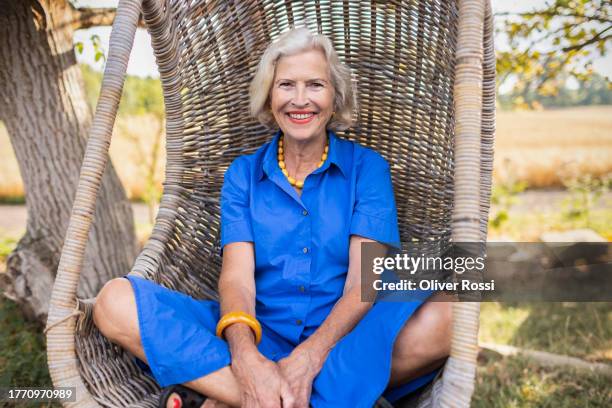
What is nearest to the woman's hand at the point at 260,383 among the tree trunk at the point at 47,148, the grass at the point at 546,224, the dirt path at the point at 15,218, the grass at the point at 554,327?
the tree trunk at the point at 47,148

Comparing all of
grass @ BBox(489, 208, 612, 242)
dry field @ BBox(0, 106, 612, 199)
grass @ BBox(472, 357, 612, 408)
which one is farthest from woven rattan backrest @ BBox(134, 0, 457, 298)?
dry field @ BBox(0, 106, 612, 199)

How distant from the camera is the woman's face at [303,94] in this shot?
199 centimetres

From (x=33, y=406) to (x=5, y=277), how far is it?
93cm

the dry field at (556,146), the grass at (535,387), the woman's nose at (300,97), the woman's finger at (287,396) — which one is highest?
the dry field at (556,146)

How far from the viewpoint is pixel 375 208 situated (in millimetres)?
1974

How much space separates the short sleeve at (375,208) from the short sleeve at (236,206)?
0.36 metres

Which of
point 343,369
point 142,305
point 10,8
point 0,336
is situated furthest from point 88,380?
point 10,8

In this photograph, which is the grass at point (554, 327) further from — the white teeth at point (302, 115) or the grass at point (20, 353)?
the grass at point (20, 353)

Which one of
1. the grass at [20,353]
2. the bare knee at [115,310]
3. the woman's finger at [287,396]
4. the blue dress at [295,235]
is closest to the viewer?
the woman's finger at [287,396]

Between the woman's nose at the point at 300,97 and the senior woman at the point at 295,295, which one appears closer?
the senior woman at the point at 295,295

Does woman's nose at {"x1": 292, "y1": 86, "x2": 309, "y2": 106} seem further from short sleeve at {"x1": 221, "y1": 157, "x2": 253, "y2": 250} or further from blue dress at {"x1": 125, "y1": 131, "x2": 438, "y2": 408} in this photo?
short sleeve at {"x1": 221, "y1": 157, "x2": 253, "y2": 250}

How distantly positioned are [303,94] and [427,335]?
869 mm

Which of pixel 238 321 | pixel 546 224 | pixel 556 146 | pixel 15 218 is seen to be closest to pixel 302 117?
pixel 238 321

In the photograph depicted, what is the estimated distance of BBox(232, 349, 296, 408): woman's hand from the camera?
158 cm
